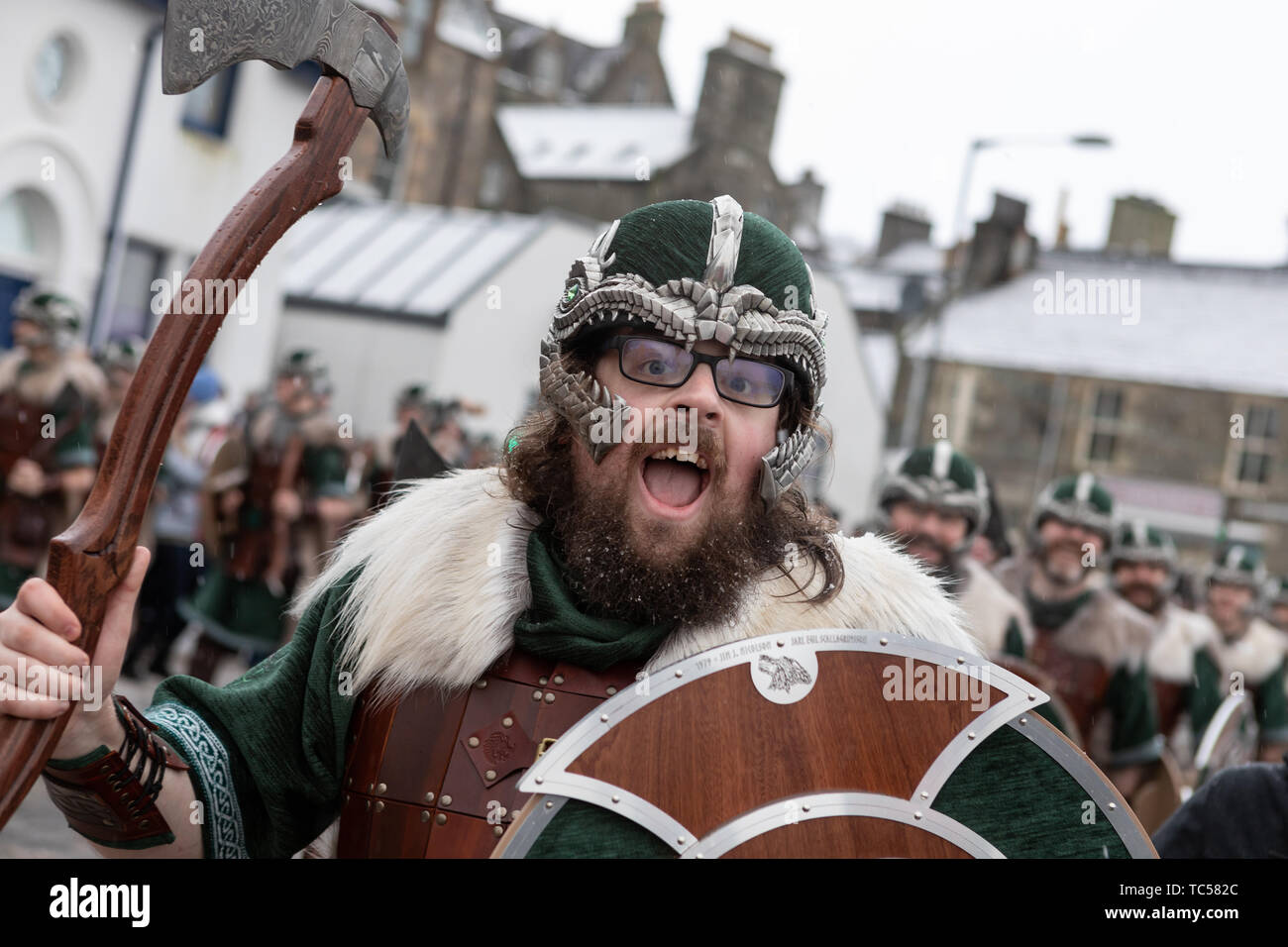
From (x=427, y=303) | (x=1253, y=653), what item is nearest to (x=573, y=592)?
(x=1253, y=653)

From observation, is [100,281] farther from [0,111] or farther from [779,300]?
[779,300]

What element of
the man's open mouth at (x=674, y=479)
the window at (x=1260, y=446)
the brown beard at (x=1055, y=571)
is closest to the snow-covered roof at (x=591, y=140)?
the window at (x=1260, y=446)

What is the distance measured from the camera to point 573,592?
2564mm

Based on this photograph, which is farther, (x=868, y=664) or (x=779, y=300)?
(x=779, y=300)

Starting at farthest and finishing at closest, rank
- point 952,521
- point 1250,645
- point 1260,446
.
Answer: point 1260,446, point 1250,645, point 952,521

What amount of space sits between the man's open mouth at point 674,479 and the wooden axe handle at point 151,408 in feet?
2.17

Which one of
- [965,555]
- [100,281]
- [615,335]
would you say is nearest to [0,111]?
[100,281]

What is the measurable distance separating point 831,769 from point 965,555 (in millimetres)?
4899

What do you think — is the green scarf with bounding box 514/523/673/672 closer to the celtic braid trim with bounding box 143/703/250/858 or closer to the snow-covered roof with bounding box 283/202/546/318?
the celtic braid trim with bounding box 143/703/250/858

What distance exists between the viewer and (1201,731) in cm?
855

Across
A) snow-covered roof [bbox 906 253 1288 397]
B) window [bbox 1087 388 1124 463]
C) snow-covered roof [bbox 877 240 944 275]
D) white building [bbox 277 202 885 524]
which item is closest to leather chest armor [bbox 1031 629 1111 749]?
white building [bbox 277 202 885 524]

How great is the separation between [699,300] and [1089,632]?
5.20 metres

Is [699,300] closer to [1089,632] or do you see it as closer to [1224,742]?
[1089,632]

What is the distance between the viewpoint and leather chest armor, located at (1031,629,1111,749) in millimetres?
6973
